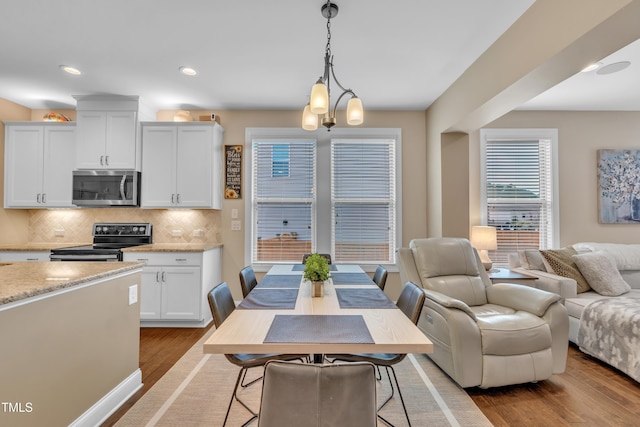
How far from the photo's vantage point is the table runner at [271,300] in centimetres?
177

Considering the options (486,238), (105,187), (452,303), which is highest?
(105,187)

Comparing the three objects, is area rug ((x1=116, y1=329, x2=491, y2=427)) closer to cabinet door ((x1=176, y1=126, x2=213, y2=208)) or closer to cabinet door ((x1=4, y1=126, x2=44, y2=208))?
cabinet door ((x1=176, y1=126, x2=213, y2=208))

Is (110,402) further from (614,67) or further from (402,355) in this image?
(614,67)

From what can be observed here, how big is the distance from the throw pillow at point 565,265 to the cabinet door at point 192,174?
3.97 meters

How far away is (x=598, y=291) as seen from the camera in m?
3.22

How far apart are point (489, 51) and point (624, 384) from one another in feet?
9.37

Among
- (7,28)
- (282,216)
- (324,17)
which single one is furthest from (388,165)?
(7,28)

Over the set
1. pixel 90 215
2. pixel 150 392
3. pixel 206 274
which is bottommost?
pixel 150 392

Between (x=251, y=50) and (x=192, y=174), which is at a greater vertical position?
(x=251, y=50)

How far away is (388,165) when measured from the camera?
4.32 metres

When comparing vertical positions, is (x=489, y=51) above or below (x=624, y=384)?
above

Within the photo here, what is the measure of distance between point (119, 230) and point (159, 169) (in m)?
0.99

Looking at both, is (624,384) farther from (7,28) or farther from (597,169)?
(7,28)

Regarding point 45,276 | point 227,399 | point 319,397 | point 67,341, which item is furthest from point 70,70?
point 319,397
